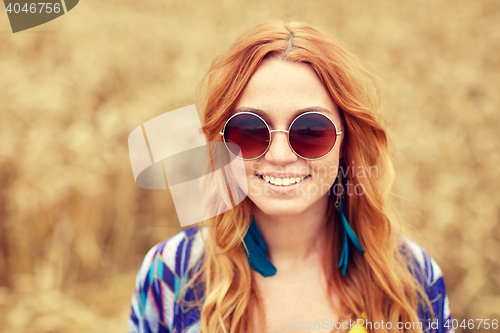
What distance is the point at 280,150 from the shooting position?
4.30ft

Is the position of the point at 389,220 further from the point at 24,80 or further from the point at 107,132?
the point at 24,80

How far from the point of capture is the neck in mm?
1561

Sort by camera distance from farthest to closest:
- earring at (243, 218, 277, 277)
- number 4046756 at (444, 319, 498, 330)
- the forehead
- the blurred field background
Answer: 1. the blurred field background
2. number 4046756 at (444, 319, 498, 330)
3. earring at (243, 218, 277, 277)
4. the forehead

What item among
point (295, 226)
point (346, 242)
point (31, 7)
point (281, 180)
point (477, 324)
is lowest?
point (477, 324)

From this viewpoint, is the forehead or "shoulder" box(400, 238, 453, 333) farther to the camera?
"shoulder" box(400, 238, 453, 333)

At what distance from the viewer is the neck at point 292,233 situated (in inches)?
61.4

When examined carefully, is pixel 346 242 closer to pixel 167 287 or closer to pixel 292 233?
pixel 292 233

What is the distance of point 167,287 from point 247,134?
763mm

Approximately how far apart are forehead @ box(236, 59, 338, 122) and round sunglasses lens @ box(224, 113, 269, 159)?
0.05 m

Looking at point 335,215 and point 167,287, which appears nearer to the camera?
point 167,287

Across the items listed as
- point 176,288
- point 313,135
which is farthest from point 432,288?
point 176,288

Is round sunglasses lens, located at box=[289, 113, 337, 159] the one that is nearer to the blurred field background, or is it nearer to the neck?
the neck

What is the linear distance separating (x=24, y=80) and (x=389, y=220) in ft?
10.6

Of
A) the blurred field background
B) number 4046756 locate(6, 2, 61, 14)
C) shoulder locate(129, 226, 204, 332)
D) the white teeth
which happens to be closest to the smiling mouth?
the white teeth
